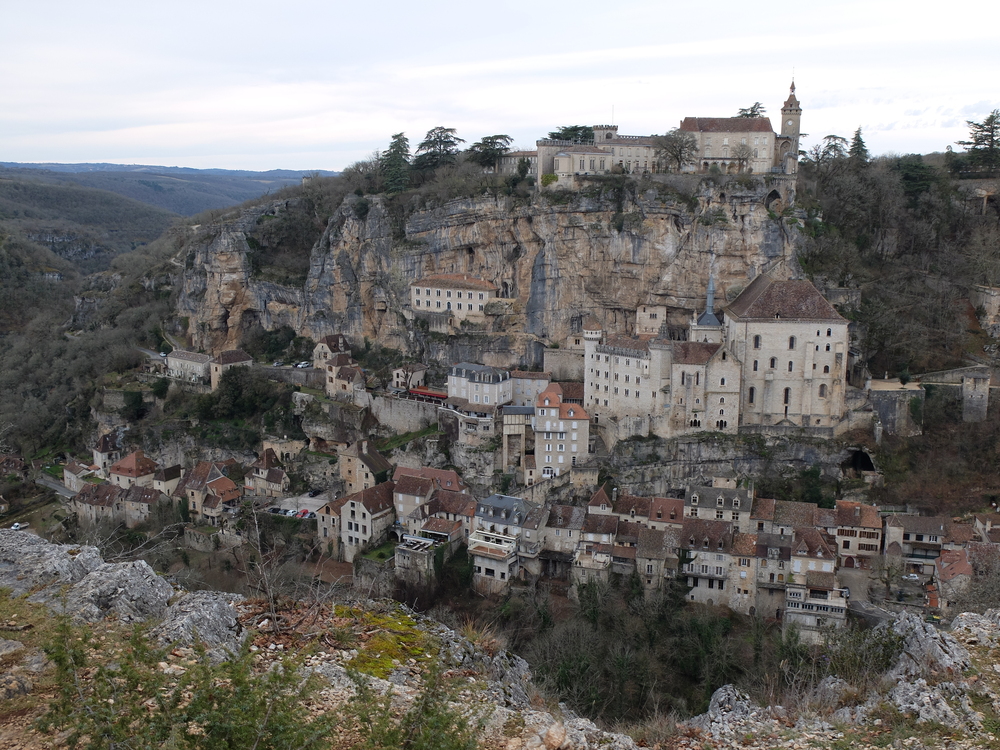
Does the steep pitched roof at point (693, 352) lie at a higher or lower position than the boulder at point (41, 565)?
lower

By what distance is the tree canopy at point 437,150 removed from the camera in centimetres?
5425

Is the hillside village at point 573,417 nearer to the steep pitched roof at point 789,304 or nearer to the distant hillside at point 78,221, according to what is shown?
the steep pitched roof at point 789,304

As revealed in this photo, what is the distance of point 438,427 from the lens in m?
40.8

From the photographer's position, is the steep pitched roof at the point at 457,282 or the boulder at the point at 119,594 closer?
the boulder at the point at 119,594

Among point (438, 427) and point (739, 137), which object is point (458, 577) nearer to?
point (438, 427)

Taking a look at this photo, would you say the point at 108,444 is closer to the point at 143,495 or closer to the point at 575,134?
the point at 143,495

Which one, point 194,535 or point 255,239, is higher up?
point 255,239

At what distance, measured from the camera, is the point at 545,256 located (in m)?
44.5

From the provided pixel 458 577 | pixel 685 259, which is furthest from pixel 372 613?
pixel 685 259

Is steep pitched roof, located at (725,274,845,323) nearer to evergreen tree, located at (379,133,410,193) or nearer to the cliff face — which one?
the cliff face

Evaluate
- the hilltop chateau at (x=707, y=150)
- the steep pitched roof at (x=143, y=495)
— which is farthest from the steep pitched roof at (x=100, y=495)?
the hilltop chateau at (x=707, y=150)

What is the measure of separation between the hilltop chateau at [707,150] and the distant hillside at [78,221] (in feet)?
219

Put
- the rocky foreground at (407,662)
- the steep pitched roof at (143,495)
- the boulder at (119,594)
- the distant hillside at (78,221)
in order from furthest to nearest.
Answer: the distant hillside at (78,221) → the steep pitched roof at (143,495) → the boulder at (119,594) → the rocky foreground at (407,662)

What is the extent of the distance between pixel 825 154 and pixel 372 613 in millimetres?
50777
